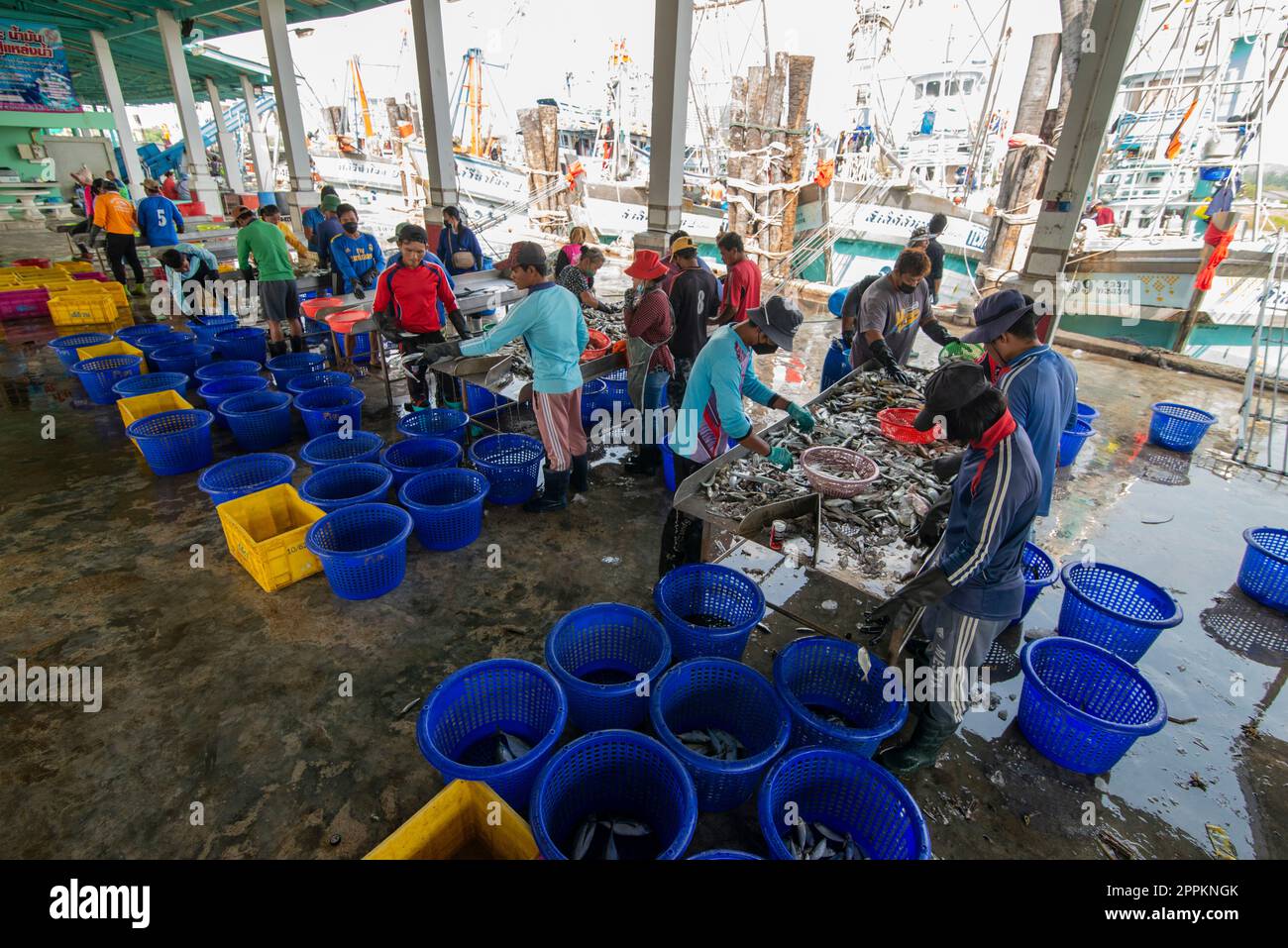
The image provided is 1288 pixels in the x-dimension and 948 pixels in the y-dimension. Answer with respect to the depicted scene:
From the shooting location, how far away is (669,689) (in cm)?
303

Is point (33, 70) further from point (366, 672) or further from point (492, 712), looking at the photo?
point (492, 712)

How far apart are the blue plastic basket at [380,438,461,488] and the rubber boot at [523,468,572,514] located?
80cm

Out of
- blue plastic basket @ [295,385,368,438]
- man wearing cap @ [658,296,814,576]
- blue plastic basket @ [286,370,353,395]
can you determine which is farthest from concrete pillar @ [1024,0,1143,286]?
blue plastic basket @ [286,370,353,395]

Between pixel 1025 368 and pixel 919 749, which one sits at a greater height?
pixel 1025 368

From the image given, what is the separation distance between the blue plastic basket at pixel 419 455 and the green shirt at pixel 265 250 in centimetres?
422

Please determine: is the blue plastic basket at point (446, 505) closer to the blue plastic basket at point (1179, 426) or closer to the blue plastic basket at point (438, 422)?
the blue plastic basket at point (438, 422)

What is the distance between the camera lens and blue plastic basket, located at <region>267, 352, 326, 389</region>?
23.1ft

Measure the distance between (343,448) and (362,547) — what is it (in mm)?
1324

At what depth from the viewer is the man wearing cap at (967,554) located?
2449 mm

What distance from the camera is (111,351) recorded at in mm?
7254

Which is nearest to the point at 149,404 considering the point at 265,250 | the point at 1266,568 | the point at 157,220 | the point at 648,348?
the point at 265,250
